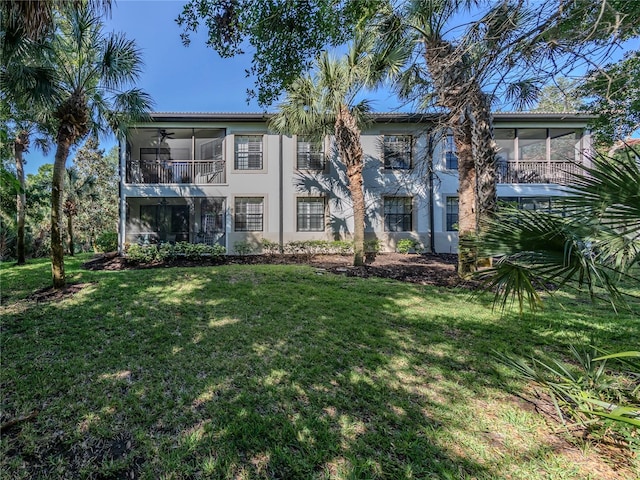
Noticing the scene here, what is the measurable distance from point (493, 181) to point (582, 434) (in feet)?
20.0

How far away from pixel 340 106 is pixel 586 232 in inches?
335

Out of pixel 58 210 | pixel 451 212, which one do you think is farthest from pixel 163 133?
pixel 451 212

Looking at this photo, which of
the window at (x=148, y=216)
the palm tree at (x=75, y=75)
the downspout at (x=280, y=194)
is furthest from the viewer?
the window at (x=148, y=216)

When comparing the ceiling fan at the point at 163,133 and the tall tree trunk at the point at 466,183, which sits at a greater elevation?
the ceiling fan at the point at 163,133

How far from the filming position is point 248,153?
44.0 feet

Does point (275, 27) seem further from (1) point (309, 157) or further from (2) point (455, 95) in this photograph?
(1) point (309, 157)

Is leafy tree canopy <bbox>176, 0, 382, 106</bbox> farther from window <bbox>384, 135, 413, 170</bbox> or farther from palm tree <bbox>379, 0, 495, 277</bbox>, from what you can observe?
window <bbox>384, 135, 413, 170</bbox>

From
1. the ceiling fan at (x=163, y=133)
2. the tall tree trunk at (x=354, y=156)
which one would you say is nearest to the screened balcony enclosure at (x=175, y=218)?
the ceiling fan at (x=163, y=133)

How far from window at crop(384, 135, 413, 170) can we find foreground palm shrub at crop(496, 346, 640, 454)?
11410mm

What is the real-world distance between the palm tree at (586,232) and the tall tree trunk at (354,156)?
691 cm

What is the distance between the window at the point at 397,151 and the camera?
1355cm

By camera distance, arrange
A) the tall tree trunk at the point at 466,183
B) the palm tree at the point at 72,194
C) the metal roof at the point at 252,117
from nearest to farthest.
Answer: the tall tree trunk at the point at 466,183 → the metal roof at the point at 252,117 → the palm tree at the point at 72,194

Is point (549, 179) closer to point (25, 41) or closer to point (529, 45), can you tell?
point (529, 45)

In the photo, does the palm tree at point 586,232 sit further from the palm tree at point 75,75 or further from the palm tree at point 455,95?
the palm tree at point 75,75
